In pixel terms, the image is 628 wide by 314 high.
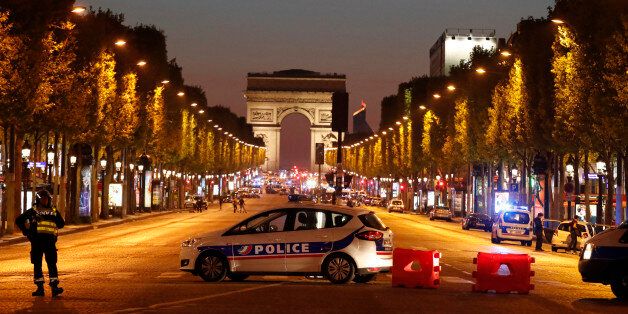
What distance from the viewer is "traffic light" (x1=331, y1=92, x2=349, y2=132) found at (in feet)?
162

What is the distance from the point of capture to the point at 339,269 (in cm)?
2520

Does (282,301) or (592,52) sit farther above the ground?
(592,52)

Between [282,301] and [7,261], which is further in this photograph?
[7,261]

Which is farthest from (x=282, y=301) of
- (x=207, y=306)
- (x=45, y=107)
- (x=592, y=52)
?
(x=592, y=52)

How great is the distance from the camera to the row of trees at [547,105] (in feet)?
162

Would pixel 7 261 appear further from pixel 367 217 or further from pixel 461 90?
pixel 461 90

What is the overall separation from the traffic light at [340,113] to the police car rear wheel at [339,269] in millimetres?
24184

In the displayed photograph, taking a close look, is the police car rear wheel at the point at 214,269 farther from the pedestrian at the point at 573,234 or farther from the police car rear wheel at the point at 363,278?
the pedestrian at the point at 573,234

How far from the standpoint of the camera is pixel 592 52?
51625mm

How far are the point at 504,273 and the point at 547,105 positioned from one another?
129ft

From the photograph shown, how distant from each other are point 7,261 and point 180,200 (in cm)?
8784

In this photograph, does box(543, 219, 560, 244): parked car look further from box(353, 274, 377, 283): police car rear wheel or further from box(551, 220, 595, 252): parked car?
box(353, 274, 377, 283): police car rear wheel

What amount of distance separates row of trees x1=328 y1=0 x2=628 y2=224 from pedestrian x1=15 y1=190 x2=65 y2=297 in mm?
28144

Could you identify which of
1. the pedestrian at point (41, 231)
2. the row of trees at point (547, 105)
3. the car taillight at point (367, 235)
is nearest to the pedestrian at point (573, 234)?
the row of trees at point (547, 105)
